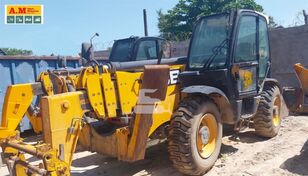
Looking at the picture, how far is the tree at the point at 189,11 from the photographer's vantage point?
89.1 ft

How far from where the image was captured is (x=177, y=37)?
27828mm

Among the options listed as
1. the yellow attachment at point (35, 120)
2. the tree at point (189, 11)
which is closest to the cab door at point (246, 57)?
the yellow attachment at point (35, 120)

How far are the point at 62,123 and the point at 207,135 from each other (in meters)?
2.27

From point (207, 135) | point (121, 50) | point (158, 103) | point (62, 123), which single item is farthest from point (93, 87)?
point (121, 50)

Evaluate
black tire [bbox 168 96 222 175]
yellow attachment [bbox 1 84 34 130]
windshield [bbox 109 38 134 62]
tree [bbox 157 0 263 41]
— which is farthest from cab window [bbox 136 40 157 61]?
tree [bbox 157 0 263 41]

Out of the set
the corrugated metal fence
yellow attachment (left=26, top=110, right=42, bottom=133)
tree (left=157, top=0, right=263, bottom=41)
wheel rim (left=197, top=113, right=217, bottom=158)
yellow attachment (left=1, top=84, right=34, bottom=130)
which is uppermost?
tree (left=157, top=0, right=263, bottom=41)

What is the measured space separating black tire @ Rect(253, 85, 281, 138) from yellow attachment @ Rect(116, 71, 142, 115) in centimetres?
277

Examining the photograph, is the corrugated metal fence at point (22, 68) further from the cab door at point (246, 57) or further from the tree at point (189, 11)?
the tree at point (189, 11)

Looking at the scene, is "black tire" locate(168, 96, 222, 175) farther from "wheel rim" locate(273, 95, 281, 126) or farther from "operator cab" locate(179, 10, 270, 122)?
"wheel rim" locate(273, 95, 281, 126)

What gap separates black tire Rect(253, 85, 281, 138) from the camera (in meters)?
6.94

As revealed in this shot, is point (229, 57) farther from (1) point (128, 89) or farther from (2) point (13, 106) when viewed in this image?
(2) point (13, 106)

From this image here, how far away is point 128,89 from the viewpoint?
5.17m

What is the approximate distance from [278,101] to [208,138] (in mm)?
2680

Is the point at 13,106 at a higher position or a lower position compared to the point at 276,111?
higher
